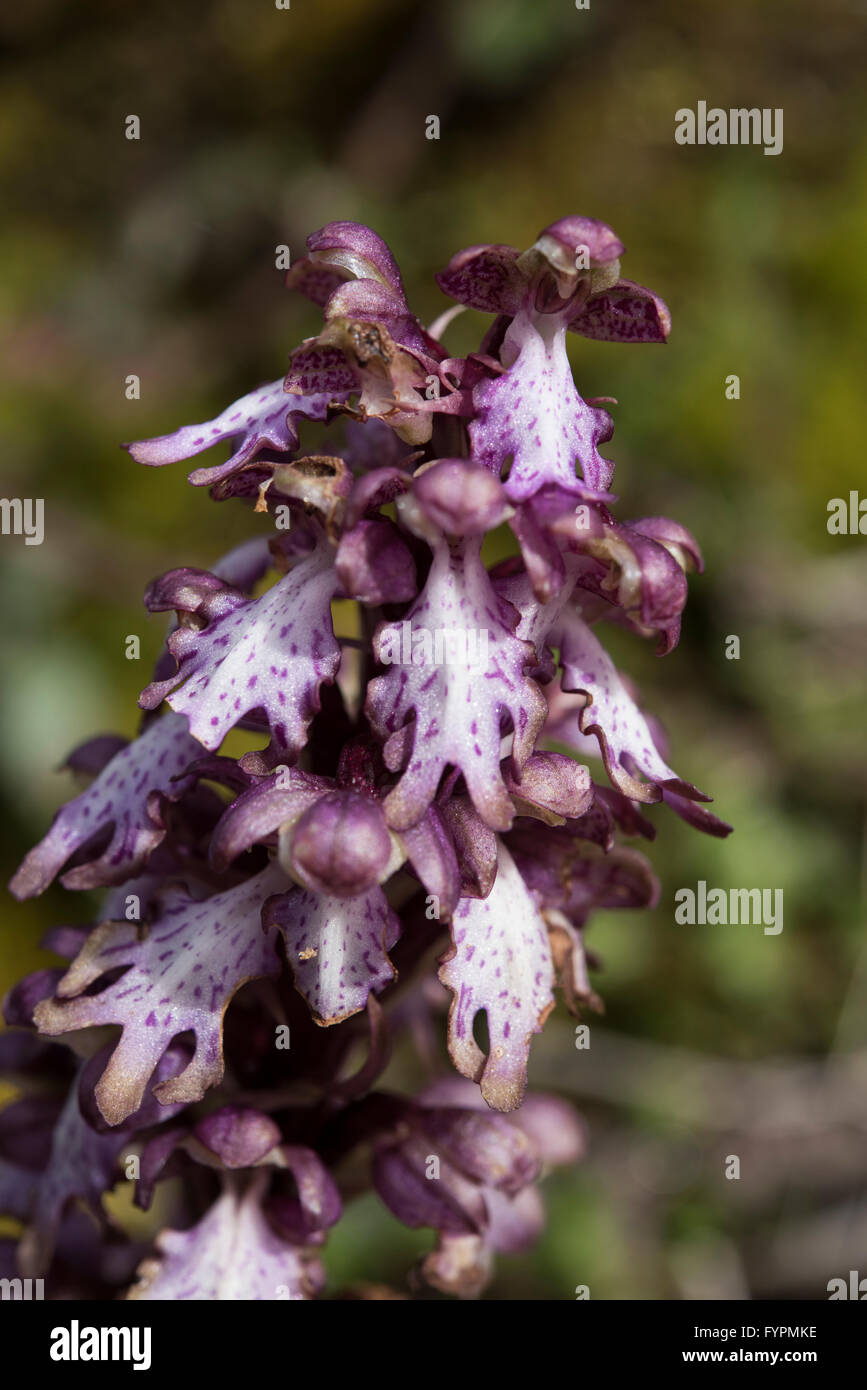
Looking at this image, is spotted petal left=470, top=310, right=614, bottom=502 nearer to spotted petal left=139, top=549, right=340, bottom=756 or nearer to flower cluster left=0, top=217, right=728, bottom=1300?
flower cluster left=0, top=217, right=728, bottom=1300

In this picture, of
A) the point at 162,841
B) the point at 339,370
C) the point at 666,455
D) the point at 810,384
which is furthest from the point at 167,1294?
the point at 810,384

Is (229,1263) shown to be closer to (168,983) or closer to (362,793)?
(168,983)

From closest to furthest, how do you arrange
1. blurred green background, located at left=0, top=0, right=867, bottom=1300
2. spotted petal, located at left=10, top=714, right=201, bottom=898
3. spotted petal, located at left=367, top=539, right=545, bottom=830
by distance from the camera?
spotted petal, located at left=367, top=539, right=545, bottom=830 < spotted petal, located at left=10, top=714, right=201, bottom=898 < blurred green background, located at left=0, top=0, right=867, bottom=1300

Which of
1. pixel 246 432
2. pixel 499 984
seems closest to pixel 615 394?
pixel 246 432

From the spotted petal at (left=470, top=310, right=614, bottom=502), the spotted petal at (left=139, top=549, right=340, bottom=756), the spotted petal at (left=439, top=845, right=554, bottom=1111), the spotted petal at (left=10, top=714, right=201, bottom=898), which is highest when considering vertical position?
the spotted petal at (left=470, top=310, right=614, bottom=502)

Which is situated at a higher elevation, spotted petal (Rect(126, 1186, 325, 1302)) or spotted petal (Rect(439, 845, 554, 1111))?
spotted petal (Rect(439, 845, 554, 1111))

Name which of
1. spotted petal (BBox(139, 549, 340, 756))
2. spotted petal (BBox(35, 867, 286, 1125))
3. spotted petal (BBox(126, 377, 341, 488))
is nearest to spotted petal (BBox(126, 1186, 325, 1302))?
spotted petal (BBox(35, 867, 286, 1125))

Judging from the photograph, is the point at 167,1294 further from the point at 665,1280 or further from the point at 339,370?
the point at 665,1280
